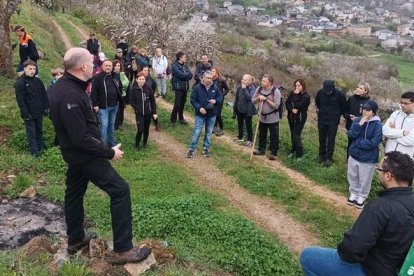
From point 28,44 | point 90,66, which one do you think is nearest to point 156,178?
point 90,66

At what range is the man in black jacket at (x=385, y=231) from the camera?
376cm

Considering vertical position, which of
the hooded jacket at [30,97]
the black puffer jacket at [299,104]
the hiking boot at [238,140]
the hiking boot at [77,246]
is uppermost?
the black puffer jacket at [299,104]

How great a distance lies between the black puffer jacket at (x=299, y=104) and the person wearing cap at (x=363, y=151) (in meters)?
1.70

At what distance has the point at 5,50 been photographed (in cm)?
1290

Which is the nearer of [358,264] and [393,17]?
[358,264]

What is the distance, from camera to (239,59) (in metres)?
37.9

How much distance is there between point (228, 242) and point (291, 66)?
37.4 metres

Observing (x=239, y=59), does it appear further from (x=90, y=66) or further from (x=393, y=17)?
(x=393, y=17)

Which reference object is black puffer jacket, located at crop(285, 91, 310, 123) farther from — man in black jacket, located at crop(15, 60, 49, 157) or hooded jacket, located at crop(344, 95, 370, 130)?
man in black jacket, located at crop(15, 60, 49, 157)

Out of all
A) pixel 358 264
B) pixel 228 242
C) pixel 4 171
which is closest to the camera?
pixel 358 264

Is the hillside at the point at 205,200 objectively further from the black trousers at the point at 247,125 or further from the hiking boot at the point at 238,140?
the black trousers at the point at 247,125

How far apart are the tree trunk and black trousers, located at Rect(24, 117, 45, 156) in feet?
16.6

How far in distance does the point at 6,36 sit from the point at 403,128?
35.9ft

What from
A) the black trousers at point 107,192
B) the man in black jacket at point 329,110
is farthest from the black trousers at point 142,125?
the black trousers at point 107,192
